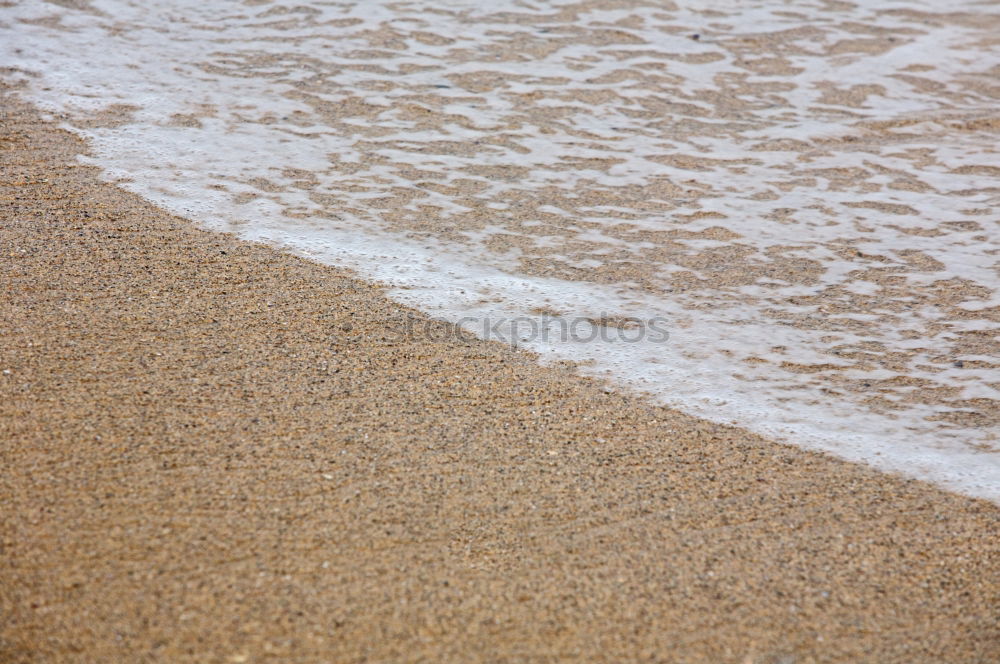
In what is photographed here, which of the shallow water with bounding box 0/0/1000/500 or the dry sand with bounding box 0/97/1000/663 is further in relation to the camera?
the shallow water with bounding box 0/0/1000/500

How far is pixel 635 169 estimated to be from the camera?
14.5 feet

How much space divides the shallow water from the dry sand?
0.33 meters

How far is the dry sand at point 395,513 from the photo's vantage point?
1868 millimetres

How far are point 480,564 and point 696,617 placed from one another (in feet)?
1.50

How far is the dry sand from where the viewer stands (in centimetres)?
187

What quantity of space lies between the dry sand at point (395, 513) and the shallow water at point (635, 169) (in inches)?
13.0

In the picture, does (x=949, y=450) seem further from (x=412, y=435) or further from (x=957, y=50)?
(x=957, y=50)

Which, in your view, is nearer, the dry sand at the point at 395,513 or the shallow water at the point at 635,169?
the dry sand at the point at 395,513

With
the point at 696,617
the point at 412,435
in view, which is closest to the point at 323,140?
the point at 412,435

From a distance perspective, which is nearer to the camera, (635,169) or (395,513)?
(395,513)

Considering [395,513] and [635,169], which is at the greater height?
[635,169]

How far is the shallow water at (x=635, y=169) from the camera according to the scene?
3016 millimetres

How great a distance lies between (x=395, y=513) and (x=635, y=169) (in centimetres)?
265

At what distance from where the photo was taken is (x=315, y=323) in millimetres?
2984
